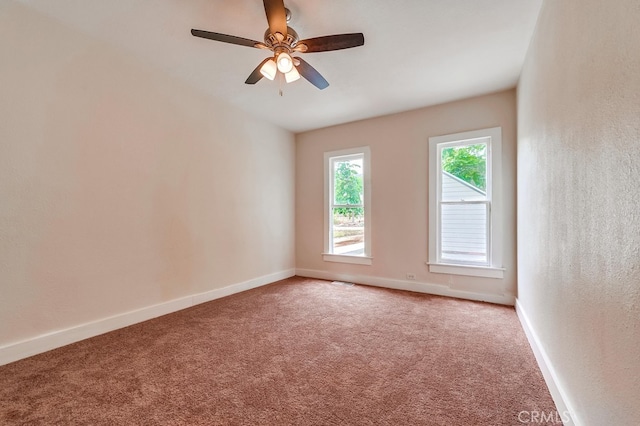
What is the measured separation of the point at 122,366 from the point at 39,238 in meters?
1.22

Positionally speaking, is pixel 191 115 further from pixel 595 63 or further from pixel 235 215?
pixel 595 63

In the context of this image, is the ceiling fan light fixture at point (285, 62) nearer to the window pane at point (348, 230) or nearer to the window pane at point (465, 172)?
the window pane at point (465, 172)

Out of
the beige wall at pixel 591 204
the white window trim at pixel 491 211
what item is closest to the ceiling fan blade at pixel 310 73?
the beige wall at pixel 591 204

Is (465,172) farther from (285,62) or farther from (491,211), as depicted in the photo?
(285,62)

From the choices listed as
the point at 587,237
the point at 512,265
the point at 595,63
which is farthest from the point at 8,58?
the point at 512,265

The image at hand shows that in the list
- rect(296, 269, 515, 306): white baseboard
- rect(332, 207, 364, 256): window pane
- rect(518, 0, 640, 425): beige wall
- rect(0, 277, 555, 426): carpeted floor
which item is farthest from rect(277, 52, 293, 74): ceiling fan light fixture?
rect(296, 269, 515, 306): white baseboard

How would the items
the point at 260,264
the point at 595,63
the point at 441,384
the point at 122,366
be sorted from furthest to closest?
the point at 260,264
the point at 122,366
the point at 441,384
the point at 595,63

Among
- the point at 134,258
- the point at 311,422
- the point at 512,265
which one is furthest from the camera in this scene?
the point at 512,265

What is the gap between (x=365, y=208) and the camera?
4367mm

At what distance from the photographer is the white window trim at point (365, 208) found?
14.3 feet

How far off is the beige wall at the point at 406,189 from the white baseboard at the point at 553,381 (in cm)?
128

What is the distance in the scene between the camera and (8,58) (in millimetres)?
2059

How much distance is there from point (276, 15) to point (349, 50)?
0.93 meters

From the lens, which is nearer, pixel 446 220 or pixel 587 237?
pixel 587 237
